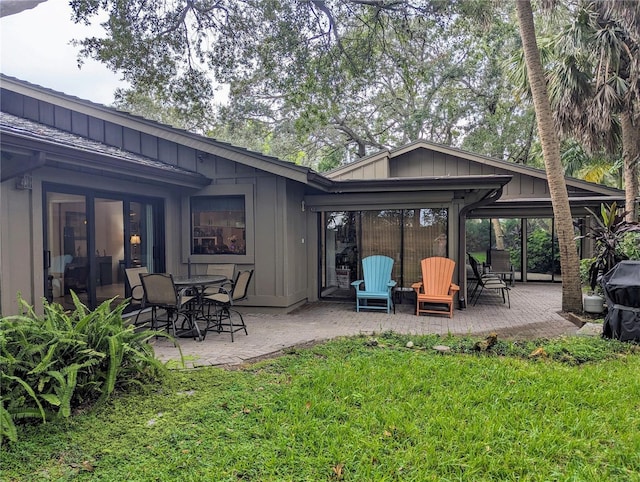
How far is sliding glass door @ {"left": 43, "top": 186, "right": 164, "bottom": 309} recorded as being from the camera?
4926 mm

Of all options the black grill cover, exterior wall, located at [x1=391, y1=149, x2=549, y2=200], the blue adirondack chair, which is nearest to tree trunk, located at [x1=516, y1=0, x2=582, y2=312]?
the black grill cover

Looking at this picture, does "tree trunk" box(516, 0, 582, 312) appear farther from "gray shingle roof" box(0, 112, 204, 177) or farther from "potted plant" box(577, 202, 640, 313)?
"gray shingle roof" box(0, 112, 204, 177)

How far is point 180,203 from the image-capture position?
24.0 ft

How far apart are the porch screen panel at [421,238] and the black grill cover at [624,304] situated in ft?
9.58

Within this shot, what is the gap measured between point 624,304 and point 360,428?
4.10 meters

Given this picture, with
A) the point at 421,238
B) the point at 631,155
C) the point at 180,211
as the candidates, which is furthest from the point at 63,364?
the point at 631,155

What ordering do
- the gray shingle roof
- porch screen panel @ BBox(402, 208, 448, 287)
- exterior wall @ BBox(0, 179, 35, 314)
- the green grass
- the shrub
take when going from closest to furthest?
the green grass → the gray shingle roof → exterior wall @ BBox(0, 179, 35, 314) → the shrub → porch screen panel @ BBox(402, 208, 448, 287)

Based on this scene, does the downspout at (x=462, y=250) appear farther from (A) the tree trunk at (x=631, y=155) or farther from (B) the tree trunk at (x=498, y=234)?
(B) the tree trunk at (x=498, y=234)

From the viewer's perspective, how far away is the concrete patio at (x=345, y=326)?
15.1 ft

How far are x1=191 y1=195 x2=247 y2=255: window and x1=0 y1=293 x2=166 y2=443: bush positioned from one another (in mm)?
3651

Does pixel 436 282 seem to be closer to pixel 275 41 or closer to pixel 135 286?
pixel 135 286

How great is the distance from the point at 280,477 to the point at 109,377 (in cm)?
165

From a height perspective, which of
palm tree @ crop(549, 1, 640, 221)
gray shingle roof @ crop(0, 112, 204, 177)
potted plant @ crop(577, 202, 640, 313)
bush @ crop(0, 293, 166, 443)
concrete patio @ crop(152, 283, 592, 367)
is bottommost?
concrete patio @ crop(152, 283, 592, 367)

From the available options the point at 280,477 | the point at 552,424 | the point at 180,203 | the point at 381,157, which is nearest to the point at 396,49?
the point at 381,157
